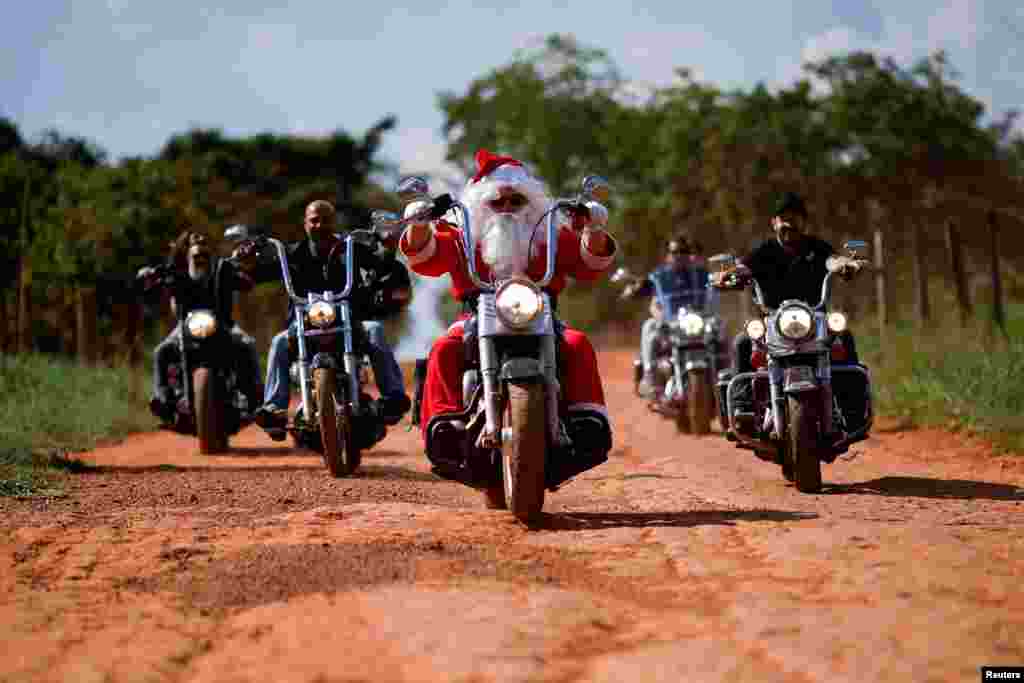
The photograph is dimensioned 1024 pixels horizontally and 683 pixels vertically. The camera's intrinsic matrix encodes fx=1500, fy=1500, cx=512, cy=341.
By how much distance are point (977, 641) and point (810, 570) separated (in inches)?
46.0

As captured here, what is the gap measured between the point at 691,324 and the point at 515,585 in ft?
29.8

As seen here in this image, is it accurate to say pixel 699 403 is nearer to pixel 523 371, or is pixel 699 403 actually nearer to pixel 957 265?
pixel 957 265

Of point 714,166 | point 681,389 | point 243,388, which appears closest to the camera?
point 243,388

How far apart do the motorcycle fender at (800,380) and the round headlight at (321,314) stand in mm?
3277

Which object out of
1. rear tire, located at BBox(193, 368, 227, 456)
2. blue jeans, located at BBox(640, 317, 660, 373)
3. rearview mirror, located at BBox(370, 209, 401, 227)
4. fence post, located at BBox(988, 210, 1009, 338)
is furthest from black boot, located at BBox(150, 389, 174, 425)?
fence post, located at BBox(988, 210, 1009, 338)

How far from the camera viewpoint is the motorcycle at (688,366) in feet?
46.3

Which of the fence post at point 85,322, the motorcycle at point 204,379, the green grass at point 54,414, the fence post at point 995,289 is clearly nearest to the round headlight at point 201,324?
the motorcycle at point 204,379

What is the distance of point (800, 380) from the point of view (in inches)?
356

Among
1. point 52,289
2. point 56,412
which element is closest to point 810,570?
point 56,412

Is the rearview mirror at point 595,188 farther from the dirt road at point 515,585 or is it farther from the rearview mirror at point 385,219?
the dirt road at point 515,585

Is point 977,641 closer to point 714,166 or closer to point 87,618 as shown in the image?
point 87,618

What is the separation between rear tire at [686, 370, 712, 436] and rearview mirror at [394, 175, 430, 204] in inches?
267

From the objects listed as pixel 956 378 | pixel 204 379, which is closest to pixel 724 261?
pixel 956 378

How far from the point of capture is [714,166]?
3894 cm
